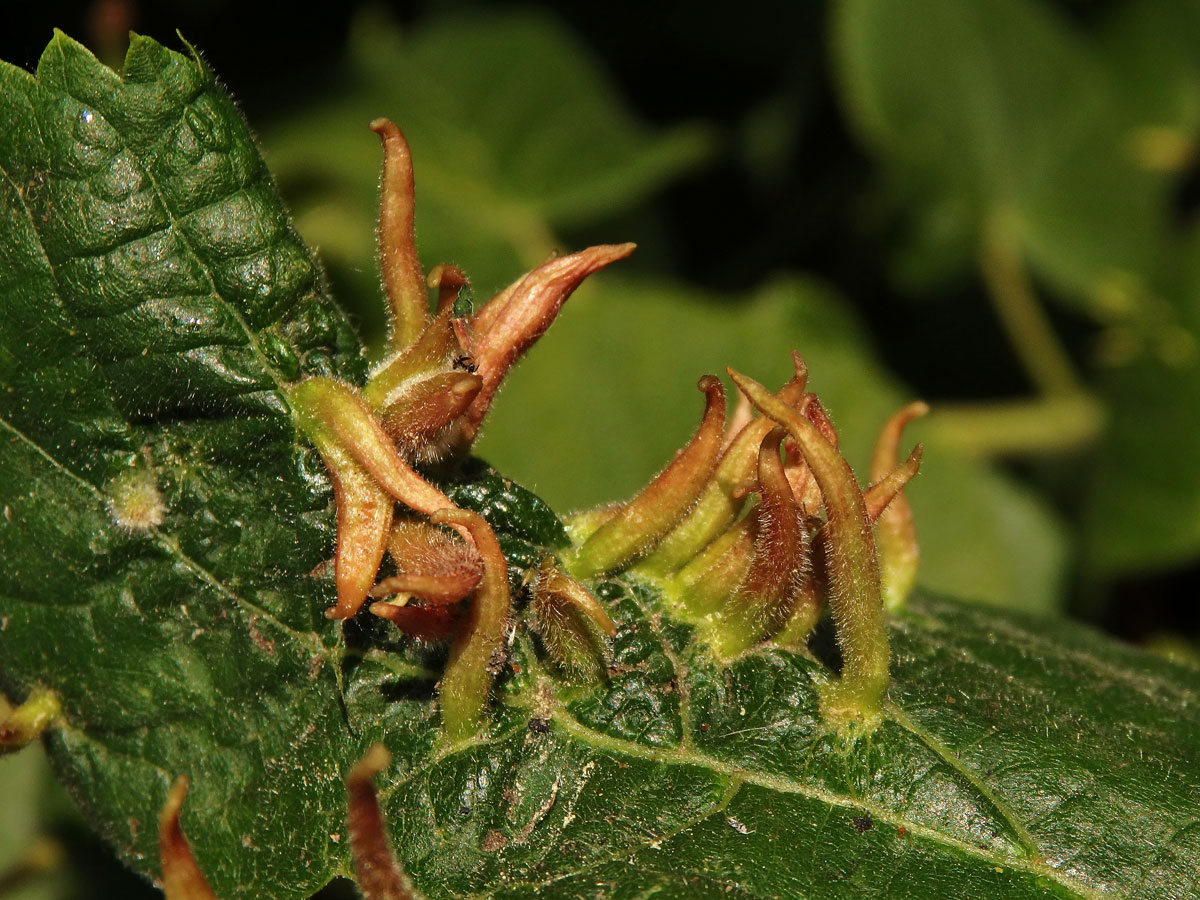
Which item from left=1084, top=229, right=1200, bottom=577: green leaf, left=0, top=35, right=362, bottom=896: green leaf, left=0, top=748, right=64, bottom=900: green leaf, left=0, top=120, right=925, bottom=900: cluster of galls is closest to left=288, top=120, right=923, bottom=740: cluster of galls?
left=0, top=120, right=925, bottom=900: cluster of galls

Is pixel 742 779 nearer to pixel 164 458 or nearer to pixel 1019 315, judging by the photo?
pixel 164 458

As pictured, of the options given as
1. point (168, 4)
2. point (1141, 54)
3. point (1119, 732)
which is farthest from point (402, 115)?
point (1119, 732)

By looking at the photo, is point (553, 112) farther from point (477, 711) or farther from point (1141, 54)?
point (477, 711)

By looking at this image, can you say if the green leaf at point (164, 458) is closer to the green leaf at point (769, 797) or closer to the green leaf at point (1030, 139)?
the green leaf at point (769, 797)

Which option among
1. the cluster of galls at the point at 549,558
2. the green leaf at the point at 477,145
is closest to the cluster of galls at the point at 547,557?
the cluster of galls at the point at 549,558

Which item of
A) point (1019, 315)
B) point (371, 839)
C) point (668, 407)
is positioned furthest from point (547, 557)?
point (1019, 315)

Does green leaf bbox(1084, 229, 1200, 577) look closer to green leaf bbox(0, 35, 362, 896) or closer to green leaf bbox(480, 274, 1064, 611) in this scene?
green leaf bbox(480, 274, 1064, 611)
